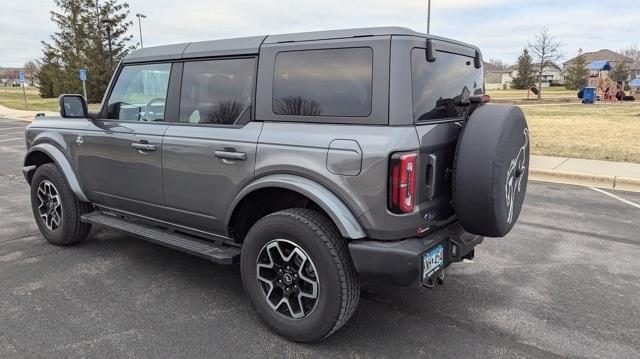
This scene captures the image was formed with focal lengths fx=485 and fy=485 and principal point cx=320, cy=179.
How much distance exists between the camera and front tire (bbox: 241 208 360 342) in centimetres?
278

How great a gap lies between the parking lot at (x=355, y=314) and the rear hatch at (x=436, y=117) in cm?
80

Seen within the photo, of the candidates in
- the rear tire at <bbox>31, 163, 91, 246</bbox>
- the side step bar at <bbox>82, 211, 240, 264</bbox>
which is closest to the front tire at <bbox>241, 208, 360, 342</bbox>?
the side step bar at <bbox>82, 211, 240, 264</bbox>

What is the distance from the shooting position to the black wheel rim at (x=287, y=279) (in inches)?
115

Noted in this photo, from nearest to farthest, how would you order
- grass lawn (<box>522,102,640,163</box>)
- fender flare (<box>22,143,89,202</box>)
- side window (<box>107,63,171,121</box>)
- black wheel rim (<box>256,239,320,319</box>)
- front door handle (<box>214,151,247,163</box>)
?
black wheel rim (<box>256,239,320,319</box>)
front door handle (<box>214,151,247,163</box>)
side window (<box>107,63,171,121</box>)
fender flare (<box>22,143,89,202</box>)
grass lawn (<box>522,102,640,163</box>)

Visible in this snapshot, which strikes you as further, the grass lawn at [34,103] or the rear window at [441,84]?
the grass lawn at [34,103]

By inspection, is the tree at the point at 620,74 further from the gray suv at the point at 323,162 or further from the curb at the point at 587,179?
the gray suv at the point at 323,162

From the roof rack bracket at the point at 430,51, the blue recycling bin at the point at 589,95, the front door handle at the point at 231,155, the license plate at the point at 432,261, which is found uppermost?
the roof rack bracket at the point at 430,51

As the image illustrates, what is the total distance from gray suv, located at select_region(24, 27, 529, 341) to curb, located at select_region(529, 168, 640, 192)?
541 centimetres

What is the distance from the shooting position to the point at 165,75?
3.82 meters

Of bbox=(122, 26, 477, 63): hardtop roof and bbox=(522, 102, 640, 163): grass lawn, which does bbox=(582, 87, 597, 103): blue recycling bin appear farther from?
bbox=(122, 26, 477, 63): hardtop roof

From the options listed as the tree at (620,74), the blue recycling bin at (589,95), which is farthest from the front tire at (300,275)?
the tree at (620,74)

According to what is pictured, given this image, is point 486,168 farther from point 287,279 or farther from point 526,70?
point 526,70

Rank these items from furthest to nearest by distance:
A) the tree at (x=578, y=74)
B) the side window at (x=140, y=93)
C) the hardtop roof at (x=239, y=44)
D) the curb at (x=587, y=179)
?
the tree at (x=578, y=74) < the curb at (x=587, y=179) < the side window at (x=140, y=93) < the hardtop roof at (x=239, y=44)

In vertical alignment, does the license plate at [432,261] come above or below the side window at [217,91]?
below
